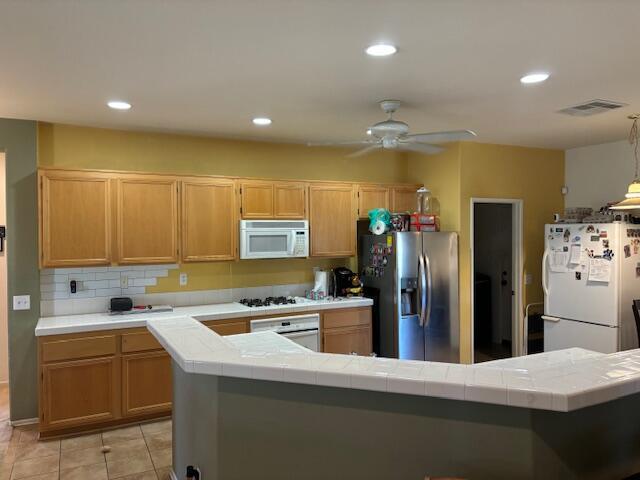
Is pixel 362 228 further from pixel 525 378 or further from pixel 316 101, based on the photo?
pixel 525 378

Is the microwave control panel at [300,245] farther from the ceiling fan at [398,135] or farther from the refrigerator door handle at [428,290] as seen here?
the ceiling fan at [398,135]

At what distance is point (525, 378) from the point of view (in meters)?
1.81

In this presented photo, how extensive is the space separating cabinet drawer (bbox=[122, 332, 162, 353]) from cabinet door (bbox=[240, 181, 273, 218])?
140cm

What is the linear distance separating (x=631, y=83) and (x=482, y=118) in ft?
3.77

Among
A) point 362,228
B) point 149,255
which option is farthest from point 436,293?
point 149,255

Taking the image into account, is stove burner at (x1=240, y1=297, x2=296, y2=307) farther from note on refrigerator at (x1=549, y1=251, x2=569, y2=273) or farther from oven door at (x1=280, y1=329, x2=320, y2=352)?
note on refrigerator at (x1=549, y1=251, x2=569, y2=273)

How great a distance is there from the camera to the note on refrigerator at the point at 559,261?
16.4ft

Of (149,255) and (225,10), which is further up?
(225,10)

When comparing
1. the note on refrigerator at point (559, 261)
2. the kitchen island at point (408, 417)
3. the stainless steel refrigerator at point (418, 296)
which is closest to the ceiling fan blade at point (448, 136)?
the kitchen island at point (408, 417)

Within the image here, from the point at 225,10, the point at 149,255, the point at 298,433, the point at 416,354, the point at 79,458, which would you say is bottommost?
the point at 79,458

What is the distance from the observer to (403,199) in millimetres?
5547

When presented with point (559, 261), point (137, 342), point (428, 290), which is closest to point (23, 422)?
point (137, 342)

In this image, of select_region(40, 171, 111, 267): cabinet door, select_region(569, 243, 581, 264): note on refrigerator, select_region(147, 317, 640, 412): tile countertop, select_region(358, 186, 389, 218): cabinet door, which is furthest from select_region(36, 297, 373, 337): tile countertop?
select_region(569, 243, 581, 264): note on refrigerator

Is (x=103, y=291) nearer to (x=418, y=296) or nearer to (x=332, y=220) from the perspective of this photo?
(x=332, y=220)
